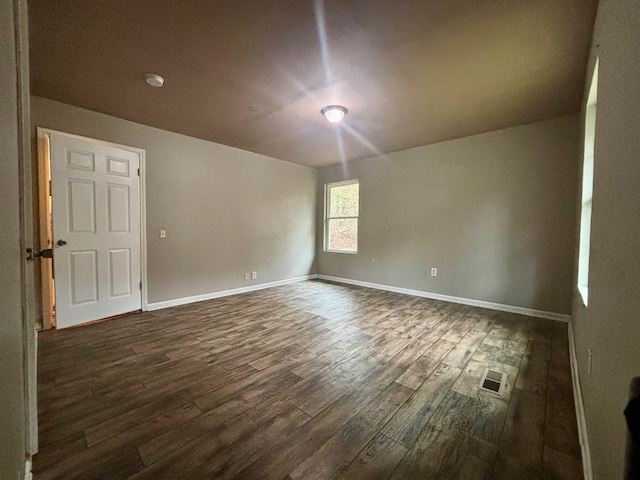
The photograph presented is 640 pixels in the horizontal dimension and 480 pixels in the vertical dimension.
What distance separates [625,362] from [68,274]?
4232mm

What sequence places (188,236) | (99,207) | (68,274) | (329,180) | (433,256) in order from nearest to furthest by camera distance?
(68,274) < (99,207) < (188,236) < (433,256) < (329,180)

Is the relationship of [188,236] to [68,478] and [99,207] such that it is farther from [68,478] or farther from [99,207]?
[68,478]

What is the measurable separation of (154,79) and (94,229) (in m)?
1.88

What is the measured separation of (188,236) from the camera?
386 centimetres

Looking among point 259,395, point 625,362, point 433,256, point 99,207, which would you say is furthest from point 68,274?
point 433,256

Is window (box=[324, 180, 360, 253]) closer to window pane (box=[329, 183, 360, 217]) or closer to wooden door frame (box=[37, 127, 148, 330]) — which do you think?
window pane (box=[329, 183, 360, 217])

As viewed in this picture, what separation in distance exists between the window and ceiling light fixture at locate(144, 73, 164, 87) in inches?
140

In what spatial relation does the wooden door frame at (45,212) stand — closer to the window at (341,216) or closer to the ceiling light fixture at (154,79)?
the ceiling light fixture at (154,79)

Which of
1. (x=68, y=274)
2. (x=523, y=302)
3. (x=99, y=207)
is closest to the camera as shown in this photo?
(x=68, y=274)

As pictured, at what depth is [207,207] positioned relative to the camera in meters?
4.05

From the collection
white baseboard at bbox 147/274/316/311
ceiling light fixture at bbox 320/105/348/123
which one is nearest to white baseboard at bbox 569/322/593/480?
ceiling light fixture at bbox 320/105/348/123

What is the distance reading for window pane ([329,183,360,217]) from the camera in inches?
208

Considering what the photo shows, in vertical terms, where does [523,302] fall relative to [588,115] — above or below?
below

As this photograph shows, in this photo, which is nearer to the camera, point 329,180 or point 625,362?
point 625,362
